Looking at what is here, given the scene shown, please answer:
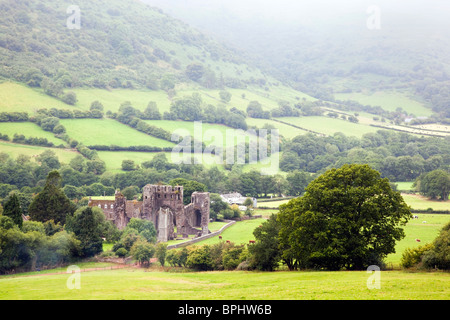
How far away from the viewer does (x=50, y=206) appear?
62500 mm

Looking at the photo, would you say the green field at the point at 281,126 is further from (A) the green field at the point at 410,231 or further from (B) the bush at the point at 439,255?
(B) the bush at the point at 439,255

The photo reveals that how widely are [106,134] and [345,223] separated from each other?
299 feet

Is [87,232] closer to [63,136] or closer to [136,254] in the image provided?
[136,254]

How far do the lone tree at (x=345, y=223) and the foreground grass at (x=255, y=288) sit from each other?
358 cm

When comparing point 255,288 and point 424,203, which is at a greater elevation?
point 424,203

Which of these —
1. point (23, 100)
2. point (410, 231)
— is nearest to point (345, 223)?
point (410, 231)

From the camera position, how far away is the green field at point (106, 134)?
115 metres

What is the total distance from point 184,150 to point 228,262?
7981cm

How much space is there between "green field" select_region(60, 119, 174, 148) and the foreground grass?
8401cm

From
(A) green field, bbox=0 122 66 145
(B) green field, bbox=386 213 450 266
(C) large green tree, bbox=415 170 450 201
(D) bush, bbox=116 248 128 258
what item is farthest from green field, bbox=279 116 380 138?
(D) bush, bbox=116 248 128 258

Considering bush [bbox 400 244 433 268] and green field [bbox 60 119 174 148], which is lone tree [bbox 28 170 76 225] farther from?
green field [bbox 60 119 174 148]

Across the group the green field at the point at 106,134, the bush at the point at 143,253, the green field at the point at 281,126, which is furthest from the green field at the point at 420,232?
the green field at the point at 281,126

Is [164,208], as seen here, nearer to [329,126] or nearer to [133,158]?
[133,158]

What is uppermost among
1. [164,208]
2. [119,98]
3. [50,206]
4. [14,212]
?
[119,98]
